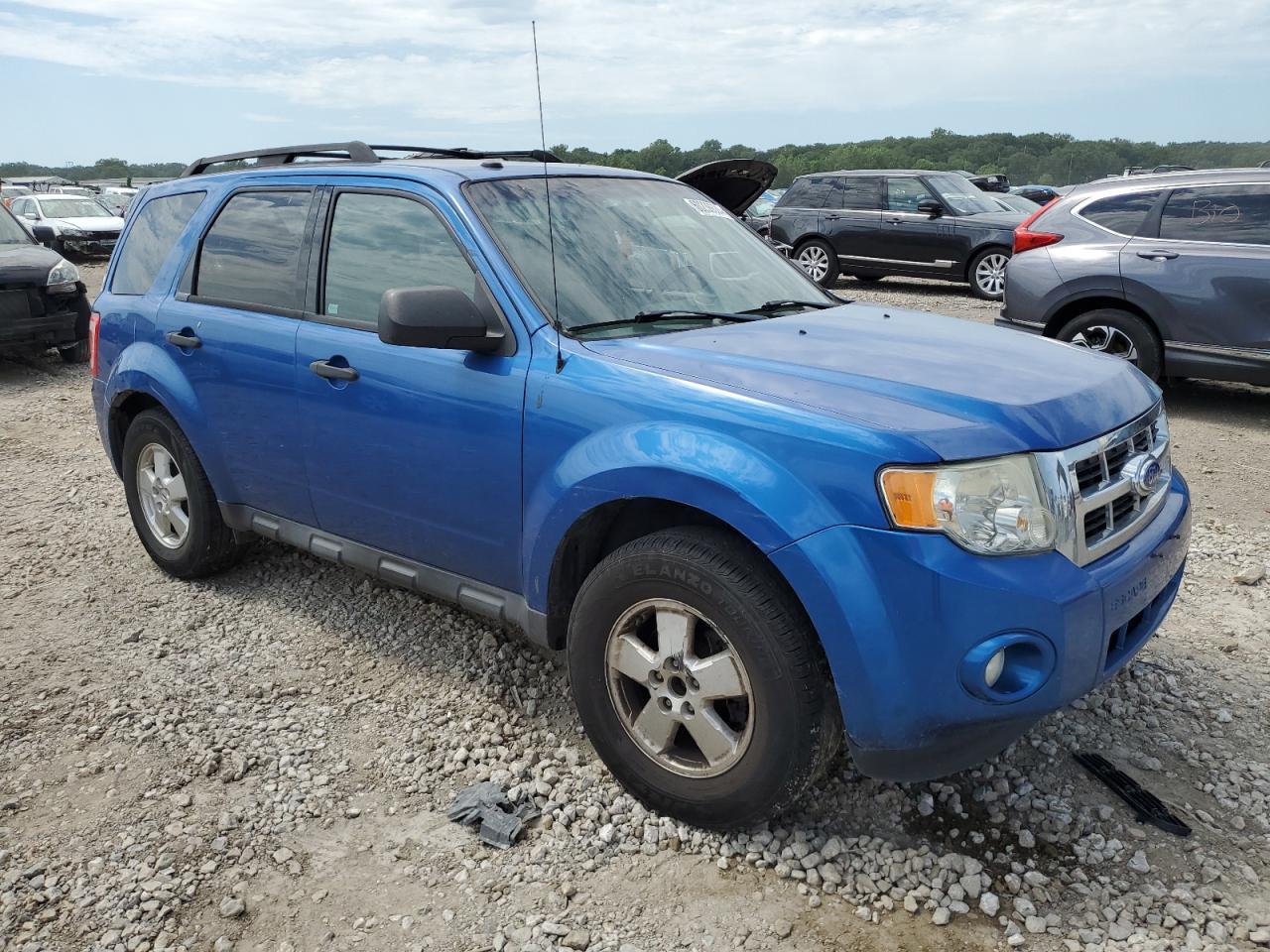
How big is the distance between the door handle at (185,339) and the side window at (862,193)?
12483 mm

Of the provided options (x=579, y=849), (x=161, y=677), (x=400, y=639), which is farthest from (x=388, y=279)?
(x=579, y=849)

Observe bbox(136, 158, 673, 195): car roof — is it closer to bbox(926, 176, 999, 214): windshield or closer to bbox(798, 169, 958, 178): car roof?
bbox(926, 176, 999, 214): windshield

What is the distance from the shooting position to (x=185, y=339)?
13.9ft

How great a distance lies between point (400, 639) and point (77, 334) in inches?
314

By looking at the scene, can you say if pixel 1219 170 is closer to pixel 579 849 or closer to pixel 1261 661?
pixel 1261 661

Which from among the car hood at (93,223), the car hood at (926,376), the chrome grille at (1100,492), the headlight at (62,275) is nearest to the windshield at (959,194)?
the headlight at (62,275)

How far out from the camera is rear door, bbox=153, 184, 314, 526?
3.88 m

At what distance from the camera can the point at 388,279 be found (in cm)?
359

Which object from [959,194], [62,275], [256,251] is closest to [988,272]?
[959,194]

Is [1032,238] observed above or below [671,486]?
above

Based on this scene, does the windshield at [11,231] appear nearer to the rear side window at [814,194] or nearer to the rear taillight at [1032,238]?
the rear taillight at [1032,238]

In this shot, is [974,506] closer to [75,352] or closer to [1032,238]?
[1032,238]

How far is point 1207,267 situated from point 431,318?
254 inches

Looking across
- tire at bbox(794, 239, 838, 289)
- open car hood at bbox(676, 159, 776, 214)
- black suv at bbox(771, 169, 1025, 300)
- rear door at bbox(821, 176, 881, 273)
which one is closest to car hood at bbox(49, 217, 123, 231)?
black suv at bbox(771, 169, 1025, 300)
